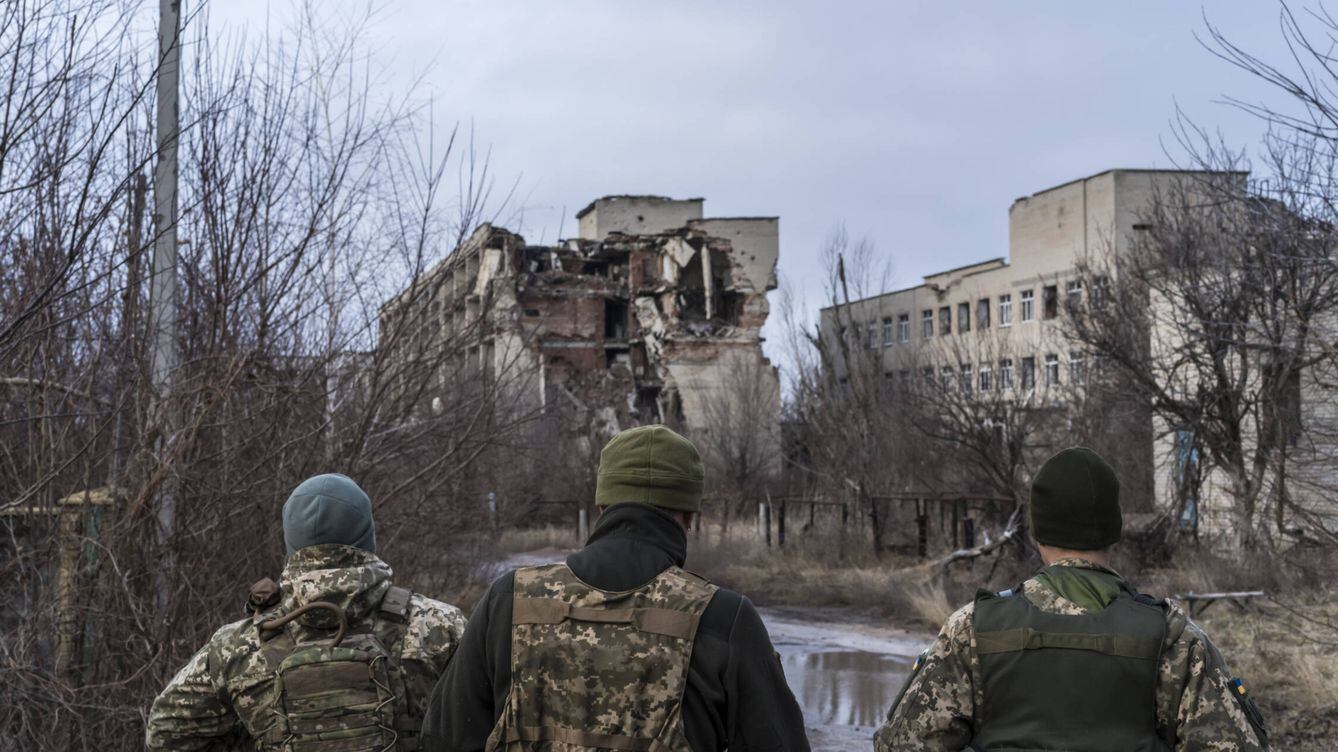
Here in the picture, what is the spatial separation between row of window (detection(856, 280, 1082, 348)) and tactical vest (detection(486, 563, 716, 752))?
45.6 metres

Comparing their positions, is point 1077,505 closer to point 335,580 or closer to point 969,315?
point 335,580

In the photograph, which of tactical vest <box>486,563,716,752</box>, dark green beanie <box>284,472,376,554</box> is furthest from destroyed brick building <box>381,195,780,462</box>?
tactical vest <box>486,563,716,752</box>

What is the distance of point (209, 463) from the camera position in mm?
7602

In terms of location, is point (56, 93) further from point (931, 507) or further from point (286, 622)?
point (931, 507)

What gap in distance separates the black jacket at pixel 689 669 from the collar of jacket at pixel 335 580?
1.86 feet

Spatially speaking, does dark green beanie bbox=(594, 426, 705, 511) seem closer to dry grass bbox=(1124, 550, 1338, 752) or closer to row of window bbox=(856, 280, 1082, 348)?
dry grass bbox=(1124, 550, 1338, 752)

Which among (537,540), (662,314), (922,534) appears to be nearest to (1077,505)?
(922,534)

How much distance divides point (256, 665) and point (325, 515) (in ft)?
1.45

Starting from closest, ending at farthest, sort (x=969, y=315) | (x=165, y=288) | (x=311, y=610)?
(x=311, y=610), (x=165, y=288), (x=969, y=315)

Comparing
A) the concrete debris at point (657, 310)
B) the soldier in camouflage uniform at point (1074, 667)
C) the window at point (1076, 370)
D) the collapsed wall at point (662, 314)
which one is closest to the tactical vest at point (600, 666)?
the soldier in camouflage uniform at point (1074, 667)

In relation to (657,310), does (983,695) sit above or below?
below

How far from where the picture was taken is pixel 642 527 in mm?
3137

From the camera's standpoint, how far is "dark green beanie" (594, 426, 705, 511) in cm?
314

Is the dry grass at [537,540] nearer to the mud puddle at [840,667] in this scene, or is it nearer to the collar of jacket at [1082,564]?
the mud puddle at [840,667]
